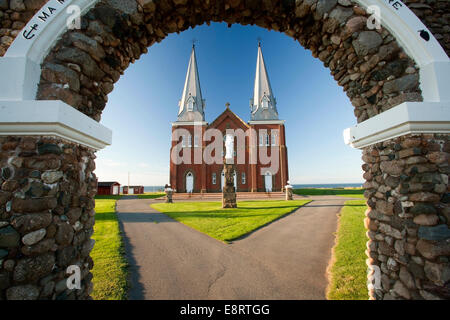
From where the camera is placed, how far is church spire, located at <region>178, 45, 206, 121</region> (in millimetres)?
32062

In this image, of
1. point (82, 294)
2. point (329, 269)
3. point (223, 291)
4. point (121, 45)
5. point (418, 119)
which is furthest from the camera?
point (329, 269)

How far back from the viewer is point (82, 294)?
236 centimetres

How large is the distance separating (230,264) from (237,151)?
2608cm

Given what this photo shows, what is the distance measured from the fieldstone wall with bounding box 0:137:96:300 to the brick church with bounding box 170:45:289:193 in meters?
26.3

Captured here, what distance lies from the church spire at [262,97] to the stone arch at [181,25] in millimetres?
29459

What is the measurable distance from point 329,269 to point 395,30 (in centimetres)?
429

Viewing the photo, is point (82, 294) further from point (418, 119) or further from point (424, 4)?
point (424, 4)

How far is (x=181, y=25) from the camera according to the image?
3.02m

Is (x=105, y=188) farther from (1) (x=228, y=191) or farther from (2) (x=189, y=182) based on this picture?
(1) (x=228, y=191)

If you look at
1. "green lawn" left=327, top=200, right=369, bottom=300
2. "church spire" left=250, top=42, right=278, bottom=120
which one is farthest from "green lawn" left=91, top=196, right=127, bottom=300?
"church spire" left=250, top=42, right=278, bottom=120

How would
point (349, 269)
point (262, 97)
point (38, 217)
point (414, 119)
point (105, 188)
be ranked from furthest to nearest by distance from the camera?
1. point (105, 188)
2. point (262, 97)
3. point (349, 269)
4. point (414, 119)
5. point (38, 217)

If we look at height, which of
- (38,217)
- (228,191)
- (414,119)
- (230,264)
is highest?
(414,119)

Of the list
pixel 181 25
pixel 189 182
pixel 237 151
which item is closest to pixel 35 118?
pixel 181 25

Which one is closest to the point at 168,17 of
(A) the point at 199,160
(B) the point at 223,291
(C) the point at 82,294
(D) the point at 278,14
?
(D) the point at 278,14
